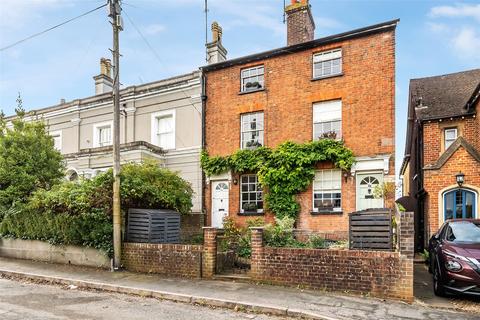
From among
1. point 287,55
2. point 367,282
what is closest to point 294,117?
point 287,55

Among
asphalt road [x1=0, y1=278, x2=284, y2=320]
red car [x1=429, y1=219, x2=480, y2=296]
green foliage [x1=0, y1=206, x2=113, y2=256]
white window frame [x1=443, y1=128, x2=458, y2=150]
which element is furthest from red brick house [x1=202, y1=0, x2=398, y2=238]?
asphalt road [x1=0, y1=278, x2=284, y2=320]

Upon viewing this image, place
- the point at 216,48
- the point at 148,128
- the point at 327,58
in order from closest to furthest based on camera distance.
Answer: the point at 327,58, the point at 216,48, the point at 148,128

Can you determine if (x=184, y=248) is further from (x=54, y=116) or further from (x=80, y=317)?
(x=54, y=116)

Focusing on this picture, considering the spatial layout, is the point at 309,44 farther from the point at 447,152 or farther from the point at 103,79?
the point at 103,79

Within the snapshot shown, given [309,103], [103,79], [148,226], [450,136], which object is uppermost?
[103,79]

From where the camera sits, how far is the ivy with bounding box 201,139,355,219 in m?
Answer: 14.1

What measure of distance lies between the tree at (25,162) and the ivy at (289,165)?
7.77 m

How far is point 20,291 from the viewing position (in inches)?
320

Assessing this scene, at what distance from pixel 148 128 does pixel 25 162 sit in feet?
21.0

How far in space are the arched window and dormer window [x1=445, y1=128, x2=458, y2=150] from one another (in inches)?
92.0

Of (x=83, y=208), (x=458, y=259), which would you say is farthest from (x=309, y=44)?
(x=83, y=208)

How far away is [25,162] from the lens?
13.6 m

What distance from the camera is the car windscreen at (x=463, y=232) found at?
809 cm

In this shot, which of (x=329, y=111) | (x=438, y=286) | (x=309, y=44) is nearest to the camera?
(x=438, y=286)
